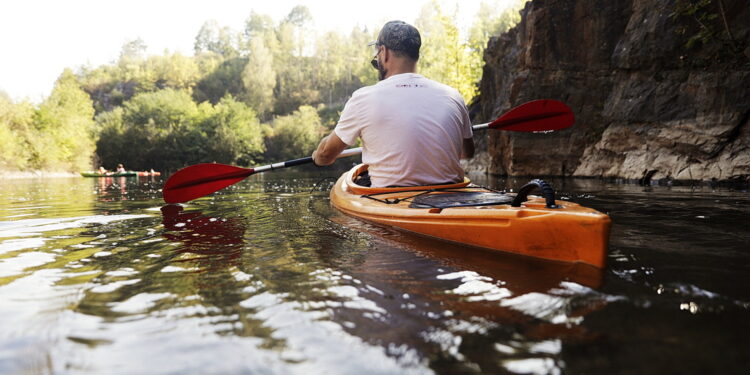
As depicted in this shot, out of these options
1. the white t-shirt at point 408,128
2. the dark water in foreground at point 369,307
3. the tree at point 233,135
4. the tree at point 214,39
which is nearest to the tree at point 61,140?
the tree at point 233,135

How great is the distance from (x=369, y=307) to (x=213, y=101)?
77.1 m

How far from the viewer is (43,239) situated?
3023 mm

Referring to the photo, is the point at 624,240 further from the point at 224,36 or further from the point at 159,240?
the point at 224,36

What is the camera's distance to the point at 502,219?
2.31 meters

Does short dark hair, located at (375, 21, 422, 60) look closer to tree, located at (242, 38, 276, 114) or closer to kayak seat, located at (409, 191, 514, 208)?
kayak seat, located at (409, 191, 514, 208)

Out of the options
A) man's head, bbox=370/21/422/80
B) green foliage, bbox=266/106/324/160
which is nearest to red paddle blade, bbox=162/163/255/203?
man's head, bbox=370/21/422/80

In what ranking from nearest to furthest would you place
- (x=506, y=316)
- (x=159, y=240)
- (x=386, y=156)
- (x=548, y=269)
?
(x=506, y=316), (x=548, y=269), (x=159, y=240), (x=386, y=156)

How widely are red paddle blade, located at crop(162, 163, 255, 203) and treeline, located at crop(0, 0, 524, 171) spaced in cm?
1740

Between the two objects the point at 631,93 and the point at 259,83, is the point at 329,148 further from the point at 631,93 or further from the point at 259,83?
the point at 259,83

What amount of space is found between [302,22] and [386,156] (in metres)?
96.2

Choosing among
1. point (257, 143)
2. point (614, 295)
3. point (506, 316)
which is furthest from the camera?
point (257, 143)

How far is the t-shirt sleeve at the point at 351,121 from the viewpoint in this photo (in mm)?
3191

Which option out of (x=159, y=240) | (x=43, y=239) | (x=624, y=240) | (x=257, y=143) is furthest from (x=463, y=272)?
(x=257, y=143)

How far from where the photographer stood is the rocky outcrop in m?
7.26
